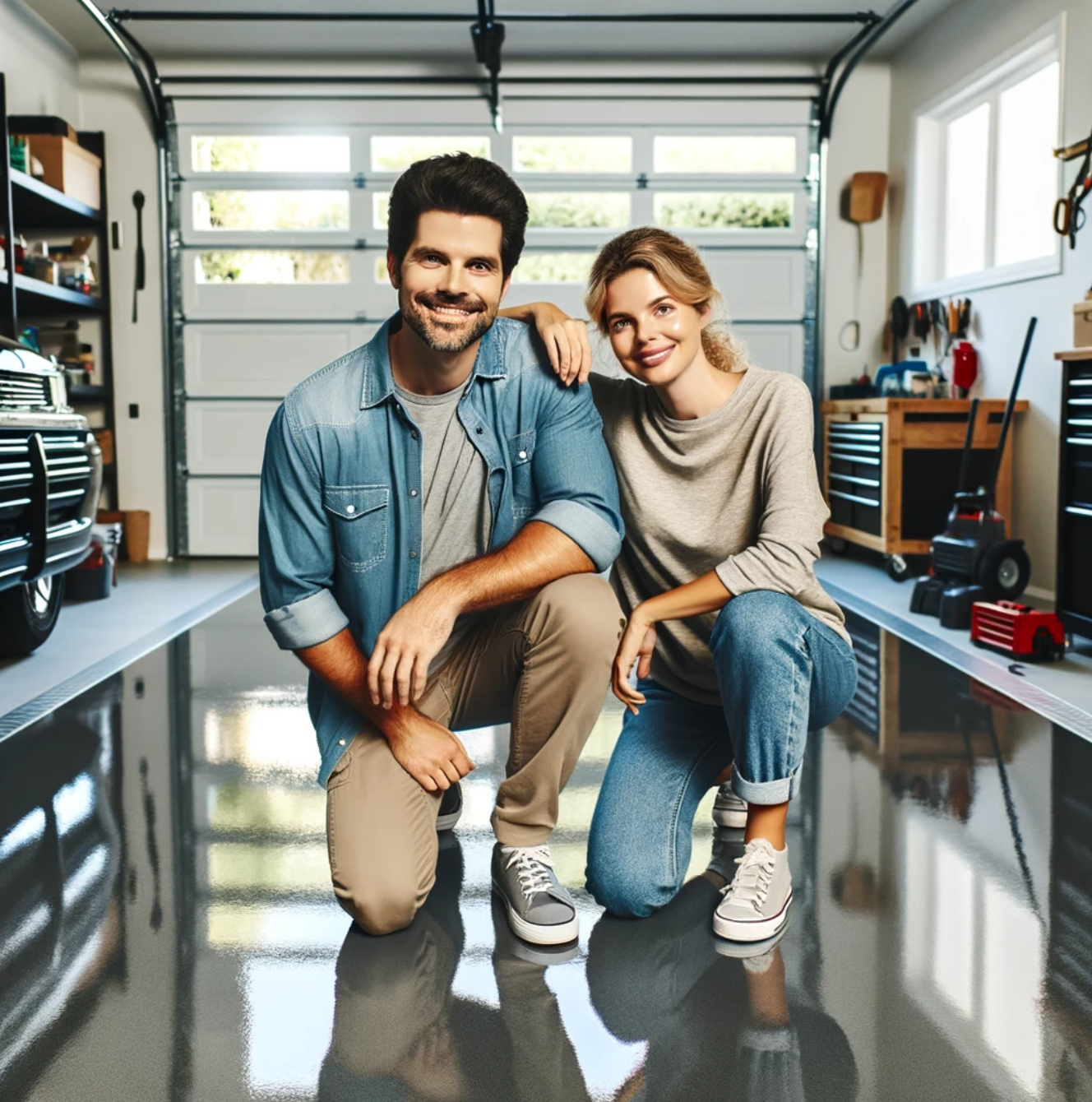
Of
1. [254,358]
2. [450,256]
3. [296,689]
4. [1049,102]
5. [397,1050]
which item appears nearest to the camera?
[397,1050]

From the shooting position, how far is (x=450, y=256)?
1783 millimetres

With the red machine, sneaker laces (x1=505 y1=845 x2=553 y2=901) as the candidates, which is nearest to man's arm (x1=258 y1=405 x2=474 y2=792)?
sneaker laces (x1=505 y1=845 x2=553 y2=901)

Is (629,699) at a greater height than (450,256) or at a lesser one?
lesser

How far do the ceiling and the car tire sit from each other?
364 cm

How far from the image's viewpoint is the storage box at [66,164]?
631 centimetres

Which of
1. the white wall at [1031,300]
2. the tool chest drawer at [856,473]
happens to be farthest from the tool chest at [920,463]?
the white wall at [1031,300]

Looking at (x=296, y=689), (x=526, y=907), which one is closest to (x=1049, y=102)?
(x=296, y=689)

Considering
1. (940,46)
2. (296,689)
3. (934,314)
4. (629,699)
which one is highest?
(940,46)

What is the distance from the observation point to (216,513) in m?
7.34

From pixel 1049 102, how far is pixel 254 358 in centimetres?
467

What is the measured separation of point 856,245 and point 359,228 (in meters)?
3.14

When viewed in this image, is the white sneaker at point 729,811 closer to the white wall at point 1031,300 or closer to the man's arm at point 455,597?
the man's arm at point 455,597

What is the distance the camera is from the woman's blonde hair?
6.26 feet

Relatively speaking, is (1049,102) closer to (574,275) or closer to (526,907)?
(574,275)
